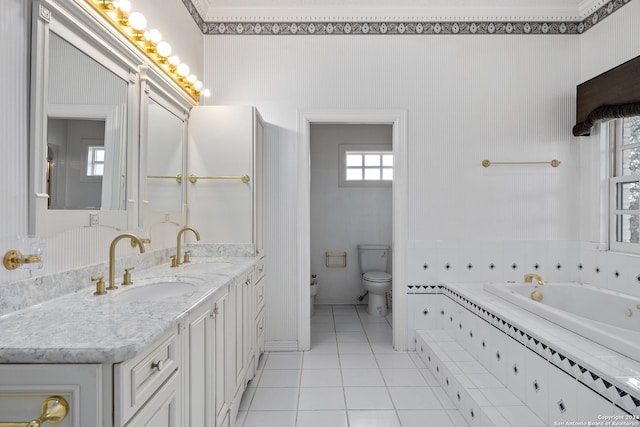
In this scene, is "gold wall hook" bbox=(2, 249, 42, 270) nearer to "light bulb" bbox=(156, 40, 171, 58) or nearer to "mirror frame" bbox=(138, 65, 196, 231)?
"mirror frame" bbox=(138, 65, 196, 231)

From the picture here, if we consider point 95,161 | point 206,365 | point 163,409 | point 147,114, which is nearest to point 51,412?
point 163,409

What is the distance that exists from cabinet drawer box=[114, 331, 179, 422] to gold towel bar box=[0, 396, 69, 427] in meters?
0.11

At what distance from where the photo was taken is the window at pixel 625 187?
2564 mm

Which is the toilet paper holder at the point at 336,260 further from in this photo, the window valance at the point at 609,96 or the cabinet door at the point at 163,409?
the cabinet door at the point at 163,409

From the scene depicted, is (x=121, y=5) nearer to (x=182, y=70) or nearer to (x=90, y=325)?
(x=182, y=70)

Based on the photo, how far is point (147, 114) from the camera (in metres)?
1.96

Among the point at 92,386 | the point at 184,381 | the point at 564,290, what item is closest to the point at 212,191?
the point at 184,381

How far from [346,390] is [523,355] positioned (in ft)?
3.54

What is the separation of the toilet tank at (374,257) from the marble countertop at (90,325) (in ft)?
9.21

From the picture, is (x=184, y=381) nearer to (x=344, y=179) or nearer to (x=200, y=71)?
(x=200, y=71)

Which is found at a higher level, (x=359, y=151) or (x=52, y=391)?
(x=359, y=151)

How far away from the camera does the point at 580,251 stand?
290cm

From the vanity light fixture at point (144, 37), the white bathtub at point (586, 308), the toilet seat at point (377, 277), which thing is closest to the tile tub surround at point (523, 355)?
the white bathtub at point (586, 308)

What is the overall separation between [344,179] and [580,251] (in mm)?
2462
